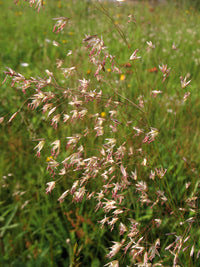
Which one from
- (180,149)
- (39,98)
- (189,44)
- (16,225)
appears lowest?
(16,225)

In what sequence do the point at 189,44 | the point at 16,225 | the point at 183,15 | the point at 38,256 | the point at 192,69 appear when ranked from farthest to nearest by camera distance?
the point at 183,15, the point at 189,44, the point at 192,69, the point at 16,225, the point at 38,256

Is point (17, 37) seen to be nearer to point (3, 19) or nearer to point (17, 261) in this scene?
point (3, 19)

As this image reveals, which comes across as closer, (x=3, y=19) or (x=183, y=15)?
(x=3, y=19)

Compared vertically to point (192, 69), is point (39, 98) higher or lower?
higher

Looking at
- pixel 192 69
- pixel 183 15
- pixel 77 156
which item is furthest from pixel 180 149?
pixel 183 15

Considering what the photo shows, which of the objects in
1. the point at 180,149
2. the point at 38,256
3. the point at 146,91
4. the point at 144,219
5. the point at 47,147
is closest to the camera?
the point at 47,147

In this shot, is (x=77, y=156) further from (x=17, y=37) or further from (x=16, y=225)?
(x=17, y=37)
